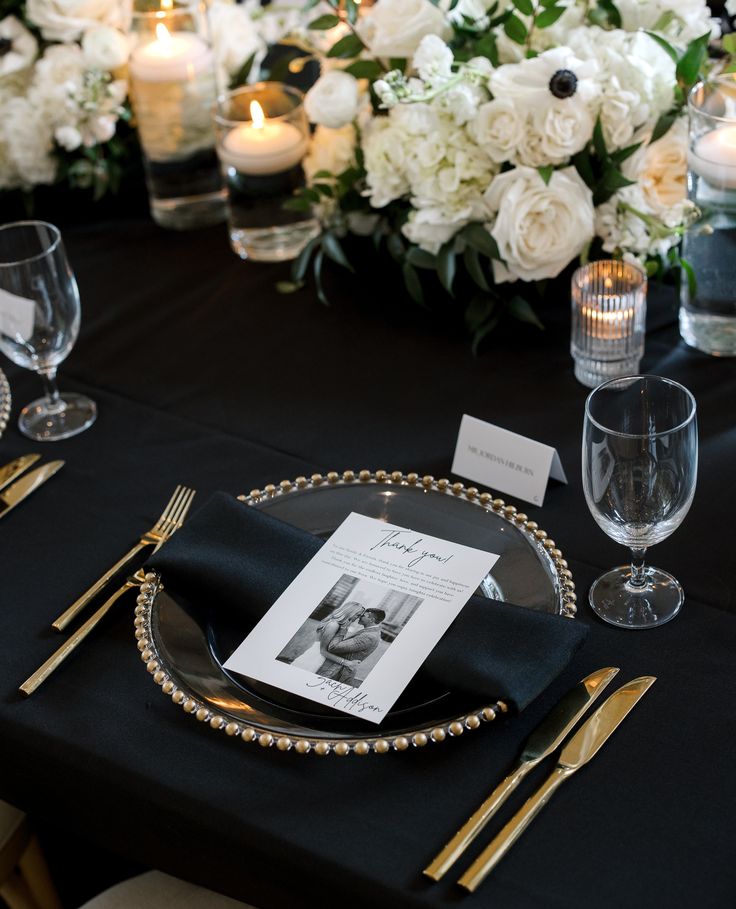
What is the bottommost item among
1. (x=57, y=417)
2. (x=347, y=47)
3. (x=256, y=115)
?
(x=57, y=417)

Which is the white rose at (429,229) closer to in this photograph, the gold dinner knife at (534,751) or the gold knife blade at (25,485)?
the gold knife blade at (25,485)

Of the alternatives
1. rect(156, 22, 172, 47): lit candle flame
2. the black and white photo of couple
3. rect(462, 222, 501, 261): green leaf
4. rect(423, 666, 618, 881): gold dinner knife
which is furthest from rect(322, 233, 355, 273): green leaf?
rect(423, 666, 618, 881): gold dinner knife

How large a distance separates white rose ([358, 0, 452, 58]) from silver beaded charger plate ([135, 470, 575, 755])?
22.5 inches

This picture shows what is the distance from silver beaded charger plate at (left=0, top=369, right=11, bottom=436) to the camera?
1422 millimetres

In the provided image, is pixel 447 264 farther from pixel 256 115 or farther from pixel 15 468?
pixel 15 468

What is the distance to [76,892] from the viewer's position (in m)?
1.66

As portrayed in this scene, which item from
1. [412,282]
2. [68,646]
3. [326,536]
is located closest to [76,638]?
[68,646]

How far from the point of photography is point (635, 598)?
1.07 metres

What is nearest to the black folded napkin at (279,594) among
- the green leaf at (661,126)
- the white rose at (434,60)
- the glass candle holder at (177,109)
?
the white rose at (434,60)

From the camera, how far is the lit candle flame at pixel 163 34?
174 cm

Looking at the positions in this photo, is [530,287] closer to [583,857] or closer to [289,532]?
[289,532]

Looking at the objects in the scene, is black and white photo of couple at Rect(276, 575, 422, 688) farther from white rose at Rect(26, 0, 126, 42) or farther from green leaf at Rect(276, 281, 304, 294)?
white rose at Rect(26, 0, 126, 42)

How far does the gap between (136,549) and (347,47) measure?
74cm

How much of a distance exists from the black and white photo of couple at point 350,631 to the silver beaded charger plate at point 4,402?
58 cm
